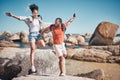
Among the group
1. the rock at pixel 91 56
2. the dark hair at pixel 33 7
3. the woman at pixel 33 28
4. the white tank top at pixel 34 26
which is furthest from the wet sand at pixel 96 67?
the dark hair at pixel 33 7

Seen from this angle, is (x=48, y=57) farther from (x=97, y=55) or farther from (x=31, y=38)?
(x=97, y=55)

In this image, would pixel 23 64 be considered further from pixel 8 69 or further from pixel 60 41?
pixel 60 41

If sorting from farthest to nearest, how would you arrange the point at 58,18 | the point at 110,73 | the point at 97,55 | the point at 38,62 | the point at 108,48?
the point at 108,48
the point at 97,55
the point at 110,73
the point at 38,62
the point at 58,18

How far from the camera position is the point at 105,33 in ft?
78.1

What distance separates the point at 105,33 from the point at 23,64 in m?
16.9

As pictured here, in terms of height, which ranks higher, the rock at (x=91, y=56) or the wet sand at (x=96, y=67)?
the rock at (x=91, y=56)

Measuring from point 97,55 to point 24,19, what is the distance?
9509 mm

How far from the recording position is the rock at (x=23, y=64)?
26.5 ft

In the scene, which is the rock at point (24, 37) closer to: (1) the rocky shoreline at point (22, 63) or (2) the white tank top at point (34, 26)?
(1) the rocky shoreline at point (22, 63)

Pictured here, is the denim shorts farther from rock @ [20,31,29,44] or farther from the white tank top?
rock @ [20,31,29,44]

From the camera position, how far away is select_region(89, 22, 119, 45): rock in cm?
2383

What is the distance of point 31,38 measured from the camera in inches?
269

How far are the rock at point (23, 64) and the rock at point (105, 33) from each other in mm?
16086

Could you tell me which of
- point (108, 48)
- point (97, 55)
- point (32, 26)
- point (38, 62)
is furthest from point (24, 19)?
point (108, 48)
